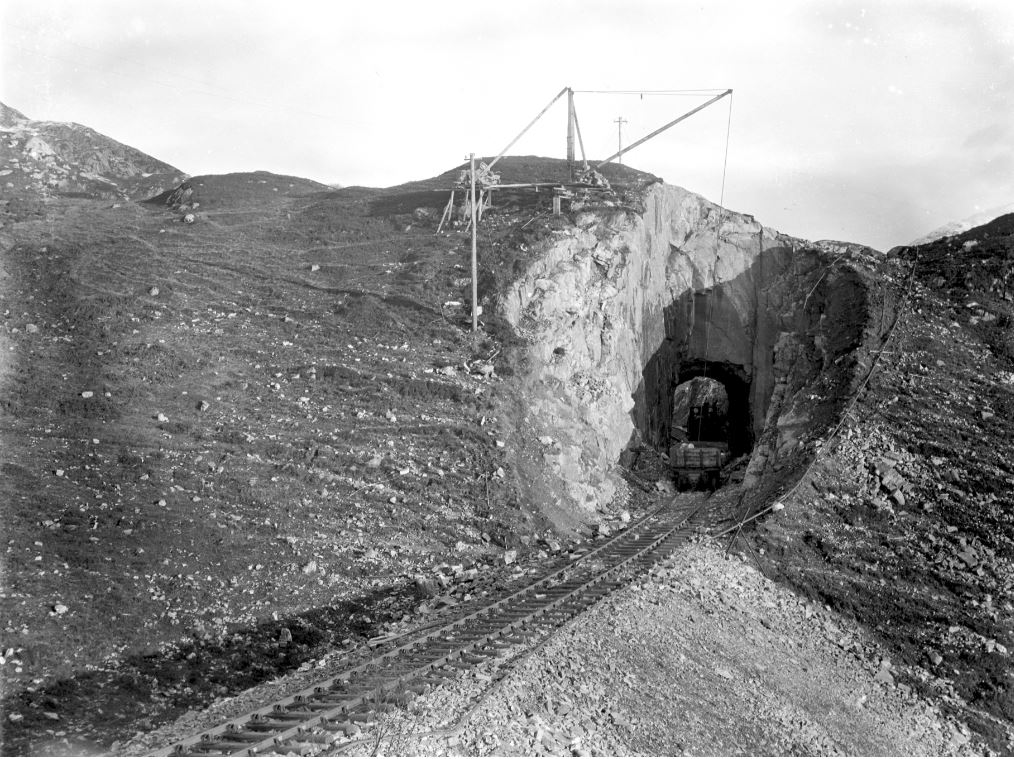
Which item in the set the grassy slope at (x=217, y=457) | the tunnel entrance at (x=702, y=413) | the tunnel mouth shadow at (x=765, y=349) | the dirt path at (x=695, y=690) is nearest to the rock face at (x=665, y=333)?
the tunnel mouth shadow at (x=765, y=349)

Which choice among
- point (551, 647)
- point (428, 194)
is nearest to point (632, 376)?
point (428, 194)

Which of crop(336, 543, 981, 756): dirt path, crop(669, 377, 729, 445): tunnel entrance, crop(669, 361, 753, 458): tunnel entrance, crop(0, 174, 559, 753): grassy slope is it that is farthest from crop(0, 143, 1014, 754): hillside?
crop(669, 377, 729, 445): tunnel entrance

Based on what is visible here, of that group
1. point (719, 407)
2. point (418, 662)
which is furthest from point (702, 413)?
point (418, 662)

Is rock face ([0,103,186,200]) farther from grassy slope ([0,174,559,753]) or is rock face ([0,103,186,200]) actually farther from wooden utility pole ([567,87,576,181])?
wooden utility pole ([567,87,576,181])

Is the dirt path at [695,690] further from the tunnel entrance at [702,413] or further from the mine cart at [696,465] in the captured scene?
the tunnel entrance at [702,413]

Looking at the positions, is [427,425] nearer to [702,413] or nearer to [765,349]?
[765,349]

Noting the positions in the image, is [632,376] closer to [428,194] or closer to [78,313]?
[428,194]
